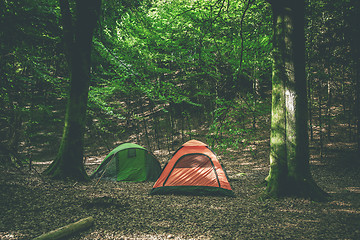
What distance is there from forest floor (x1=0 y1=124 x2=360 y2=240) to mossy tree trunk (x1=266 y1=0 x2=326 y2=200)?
1.28ft

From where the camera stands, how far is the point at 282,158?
17.0 ft

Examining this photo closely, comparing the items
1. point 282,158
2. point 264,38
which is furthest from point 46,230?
point 264,38

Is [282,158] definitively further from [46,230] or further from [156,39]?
[156,39]

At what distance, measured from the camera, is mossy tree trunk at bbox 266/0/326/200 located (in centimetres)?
501

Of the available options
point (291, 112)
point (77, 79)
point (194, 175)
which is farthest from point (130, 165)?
point (291, 112)

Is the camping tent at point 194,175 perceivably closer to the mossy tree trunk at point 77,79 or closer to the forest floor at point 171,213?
the forest floor at point 171,213

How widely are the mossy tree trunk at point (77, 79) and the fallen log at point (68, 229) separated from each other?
3.46m

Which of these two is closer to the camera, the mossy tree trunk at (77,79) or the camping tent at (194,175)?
the camping tent at (194,175)

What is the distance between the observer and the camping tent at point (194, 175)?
6.13m

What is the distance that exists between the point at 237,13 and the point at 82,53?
6659mm

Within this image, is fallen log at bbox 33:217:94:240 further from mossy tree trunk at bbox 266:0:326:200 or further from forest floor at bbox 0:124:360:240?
mossy tree trunk at bbox 266:0:326:200

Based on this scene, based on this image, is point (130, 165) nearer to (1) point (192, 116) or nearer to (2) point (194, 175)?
(2) point (194, 175)

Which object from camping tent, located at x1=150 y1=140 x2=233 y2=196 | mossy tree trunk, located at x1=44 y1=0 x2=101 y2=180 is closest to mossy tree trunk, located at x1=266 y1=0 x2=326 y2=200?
camping tent, located at x1=150 y1=140 x2=233 y2=196

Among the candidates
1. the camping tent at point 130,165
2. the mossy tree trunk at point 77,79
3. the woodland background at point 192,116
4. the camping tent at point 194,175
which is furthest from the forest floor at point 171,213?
the camping tent at point 130,165
